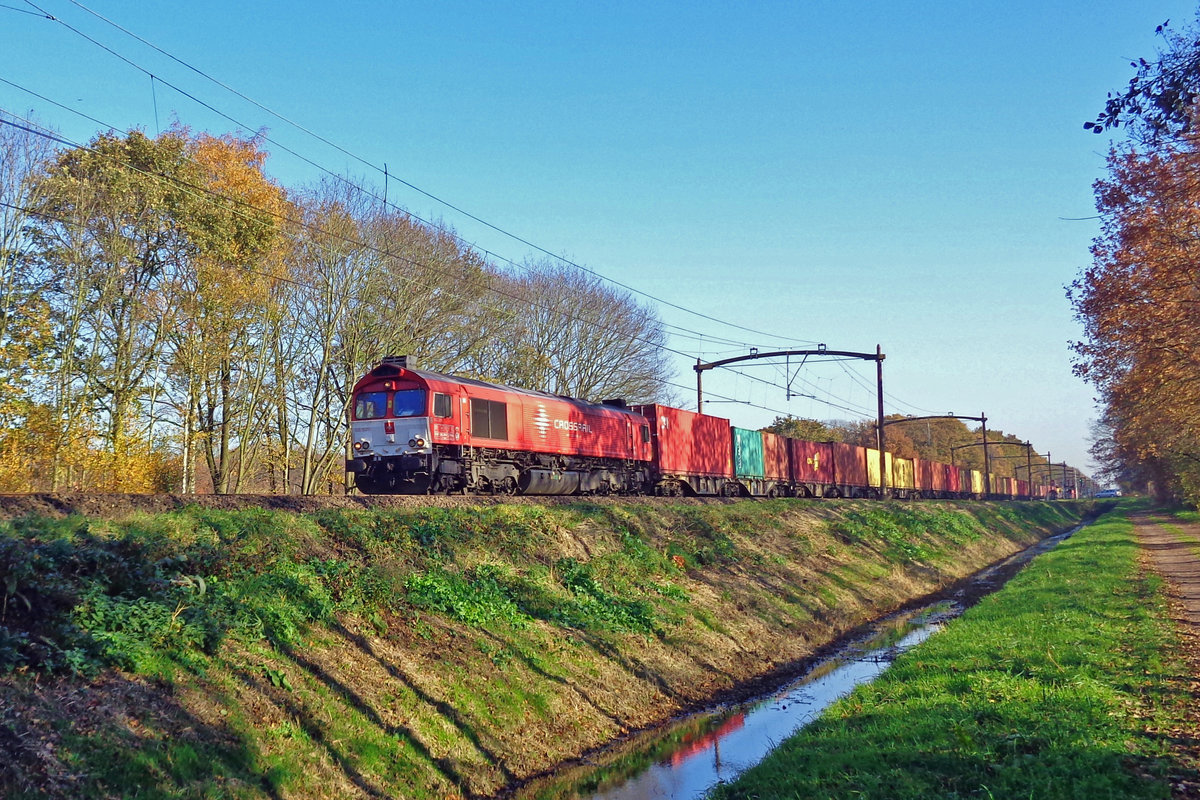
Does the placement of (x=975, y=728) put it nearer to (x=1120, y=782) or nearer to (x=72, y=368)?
(x=1120, y=782)

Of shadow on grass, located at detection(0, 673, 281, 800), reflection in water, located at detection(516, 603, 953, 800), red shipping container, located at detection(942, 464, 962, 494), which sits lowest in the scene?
reflection in water, located at detection(516, 603, 953, 800)

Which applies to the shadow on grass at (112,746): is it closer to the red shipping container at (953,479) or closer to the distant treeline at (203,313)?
Result: the distant treeline at (203,313)

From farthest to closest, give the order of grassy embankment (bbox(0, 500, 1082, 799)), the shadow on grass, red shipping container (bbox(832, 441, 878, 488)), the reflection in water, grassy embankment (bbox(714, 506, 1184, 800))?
1. red shipping container (bbox(832, 441, 878, 488))
2. the reflection in water
3. grassy embankment (bbox(714, 506, 1184, 800))
4. grassy embankment (bbox(0, 500, 1082, 799))
5. the shadow on grass

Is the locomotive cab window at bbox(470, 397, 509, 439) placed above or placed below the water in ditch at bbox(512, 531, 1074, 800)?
above

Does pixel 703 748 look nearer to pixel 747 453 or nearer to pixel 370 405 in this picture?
pixel 370 405

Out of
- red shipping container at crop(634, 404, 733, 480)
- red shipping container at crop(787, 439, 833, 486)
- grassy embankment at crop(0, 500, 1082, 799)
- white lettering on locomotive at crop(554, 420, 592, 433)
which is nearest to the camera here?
grassy embankment at crop(0, 500, 1082, 799)

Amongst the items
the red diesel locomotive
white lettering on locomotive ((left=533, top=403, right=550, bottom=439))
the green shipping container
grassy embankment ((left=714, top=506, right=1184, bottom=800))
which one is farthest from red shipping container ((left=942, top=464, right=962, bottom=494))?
grassy embankment ((left=714, top=506, right=1184, bottom=800))

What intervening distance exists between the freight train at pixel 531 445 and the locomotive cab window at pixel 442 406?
0.09ft

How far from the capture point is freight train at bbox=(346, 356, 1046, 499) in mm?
22047

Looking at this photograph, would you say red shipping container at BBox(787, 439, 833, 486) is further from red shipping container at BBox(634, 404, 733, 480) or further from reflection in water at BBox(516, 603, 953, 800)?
reflection in water at BBox(516, 603, 953, 800)

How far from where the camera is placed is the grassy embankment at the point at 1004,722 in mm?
8016

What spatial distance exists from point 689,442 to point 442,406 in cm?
1658

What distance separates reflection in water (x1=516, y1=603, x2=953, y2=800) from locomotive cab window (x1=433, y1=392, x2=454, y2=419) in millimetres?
11139

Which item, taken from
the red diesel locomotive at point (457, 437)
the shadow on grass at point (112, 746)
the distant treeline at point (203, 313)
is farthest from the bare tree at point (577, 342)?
the shadow on grass at point (112, 746)
